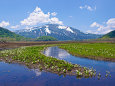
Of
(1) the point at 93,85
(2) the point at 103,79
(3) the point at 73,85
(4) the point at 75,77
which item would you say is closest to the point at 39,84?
(3) the point at 73,85

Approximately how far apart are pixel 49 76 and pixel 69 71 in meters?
4.73

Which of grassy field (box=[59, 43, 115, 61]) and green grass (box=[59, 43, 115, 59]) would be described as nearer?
grassy field (box=[59, 43, 115, 61])

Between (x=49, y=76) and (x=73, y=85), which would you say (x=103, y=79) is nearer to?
(x=73, y=85)

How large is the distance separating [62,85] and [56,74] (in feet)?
17.3

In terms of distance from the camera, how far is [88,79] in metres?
21.3

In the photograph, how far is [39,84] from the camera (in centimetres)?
1953

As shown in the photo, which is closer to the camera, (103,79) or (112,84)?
(112,84)

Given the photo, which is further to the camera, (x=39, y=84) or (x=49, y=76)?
(x=49, y=76)

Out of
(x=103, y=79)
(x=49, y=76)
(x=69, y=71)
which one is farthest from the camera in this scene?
(x=69, y=71)

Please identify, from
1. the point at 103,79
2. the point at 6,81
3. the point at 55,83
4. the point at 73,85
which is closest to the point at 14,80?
the point at 6,81

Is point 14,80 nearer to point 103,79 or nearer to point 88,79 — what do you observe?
point 88,79

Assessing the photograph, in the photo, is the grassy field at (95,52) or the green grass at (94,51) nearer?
the grassy field at (95,52)

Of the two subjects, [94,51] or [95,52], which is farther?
[94,51]

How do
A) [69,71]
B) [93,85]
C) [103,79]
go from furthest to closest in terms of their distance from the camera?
[69,71], [103,79], [93,85]
